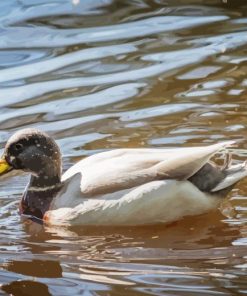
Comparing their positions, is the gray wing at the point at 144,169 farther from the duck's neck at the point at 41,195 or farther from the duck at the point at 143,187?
the duck's neck at the point at 41,195

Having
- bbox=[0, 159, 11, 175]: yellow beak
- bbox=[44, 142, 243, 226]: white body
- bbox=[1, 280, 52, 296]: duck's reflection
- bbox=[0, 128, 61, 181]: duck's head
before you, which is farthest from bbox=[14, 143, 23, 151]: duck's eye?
bbox=[1, 280, 52, 296]: duck's reflection

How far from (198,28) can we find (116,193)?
157 inches

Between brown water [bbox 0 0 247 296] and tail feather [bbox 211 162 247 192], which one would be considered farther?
tail feather [bbox 211 162 247 192]

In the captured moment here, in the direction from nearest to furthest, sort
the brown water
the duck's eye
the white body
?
the brown water < the white body < the duck's eye

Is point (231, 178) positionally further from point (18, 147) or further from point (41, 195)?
point (18, 147)

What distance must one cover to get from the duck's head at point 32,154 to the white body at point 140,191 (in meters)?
0.32

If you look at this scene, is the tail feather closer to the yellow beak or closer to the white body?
the white body

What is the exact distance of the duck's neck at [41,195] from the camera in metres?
5.95

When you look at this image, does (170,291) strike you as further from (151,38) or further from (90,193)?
(151,38)

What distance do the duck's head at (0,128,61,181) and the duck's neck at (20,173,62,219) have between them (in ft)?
0.08

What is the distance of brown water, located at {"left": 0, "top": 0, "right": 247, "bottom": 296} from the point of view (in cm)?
502

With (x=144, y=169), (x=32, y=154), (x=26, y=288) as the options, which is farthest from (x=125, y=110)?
(x=26, y=288)

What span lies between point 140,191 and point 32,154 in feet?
2.54

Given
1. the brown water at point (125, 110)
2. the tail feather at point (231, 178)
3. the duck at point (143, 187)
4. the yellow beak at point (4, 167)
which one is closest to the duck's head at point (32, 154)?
the yellow beak at point (4, 167)
